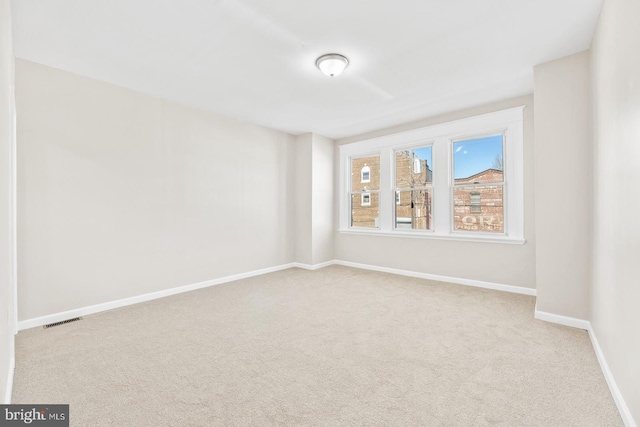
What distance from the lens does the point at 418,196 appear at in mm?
4984

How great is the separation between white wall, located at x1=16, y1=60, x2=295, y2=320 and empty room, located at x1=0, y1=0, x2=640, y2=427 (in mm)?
23

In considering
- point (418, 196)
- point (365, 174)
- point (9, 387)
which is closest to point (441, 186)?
point (418, 196)

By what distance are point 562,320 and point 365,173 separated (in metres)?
3.76

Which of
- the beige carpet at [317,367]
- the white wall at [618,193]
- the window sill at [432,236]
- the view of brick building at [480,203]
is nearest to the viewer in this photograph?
the white wall at [618,193]

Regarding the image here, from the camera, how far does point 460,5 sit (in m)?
2.14

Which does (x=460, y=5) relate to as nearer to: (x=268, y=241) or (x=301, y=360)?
(x=301, y=360)

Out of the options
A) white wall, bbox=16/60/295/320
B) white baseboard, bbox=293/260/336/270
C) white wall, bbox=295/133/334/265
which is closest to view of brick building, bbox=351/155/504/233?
white wall, bbox=295/133/334/265

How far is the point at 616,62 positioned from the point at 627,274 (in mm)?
1310

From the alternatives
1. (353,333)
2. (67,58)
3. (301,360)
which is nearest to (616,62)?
(353,333)

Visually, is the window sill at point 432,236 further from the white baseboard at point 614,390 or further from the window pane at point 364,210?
the white baseboard at point 614,390

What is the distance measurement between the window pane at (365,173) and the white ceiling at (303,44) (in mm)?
1849

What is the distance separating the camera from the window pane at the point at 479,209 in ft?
13.7

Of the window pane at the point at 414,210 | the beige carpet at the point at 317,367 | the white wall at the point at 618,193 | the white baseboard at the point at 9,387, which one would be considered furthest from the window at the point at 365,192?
the white baseboard at the point at 9,387

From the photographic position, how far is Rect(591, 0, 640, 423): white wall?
1500mm
